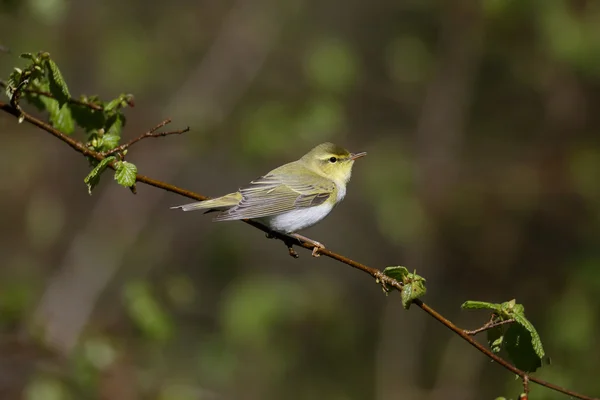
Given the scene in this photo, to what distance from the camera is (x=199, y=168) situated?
9234 mm

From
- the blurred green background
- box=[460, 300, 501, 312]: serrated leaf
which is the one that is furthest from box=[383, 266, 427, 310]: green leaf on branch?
the blurred green background

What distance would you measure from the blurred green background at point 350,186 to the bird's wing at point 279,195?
2.43 m

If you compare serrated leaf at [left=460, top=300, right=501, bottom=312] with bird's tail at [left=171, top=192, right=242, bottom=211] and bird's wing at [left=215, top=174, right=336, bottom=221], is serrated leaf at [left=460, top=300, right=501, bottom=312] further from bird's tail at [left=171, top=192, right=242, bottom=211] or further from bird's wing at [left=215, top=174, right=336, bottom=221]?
bird's tail at [left=171, top=192, right=242, bottom=211]

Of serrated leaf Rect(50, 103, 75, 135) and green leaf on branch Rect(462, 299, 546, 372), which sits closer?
green leaf on branch Rect(462, 299, 546, 372)

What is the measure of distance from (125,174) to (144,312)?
203cm

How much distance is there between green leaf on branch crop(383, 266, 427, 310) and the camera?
2.47 m

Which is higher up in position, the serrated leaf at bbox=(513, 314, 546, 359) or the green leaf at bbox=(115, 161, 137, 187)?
the serrated leaf at bbox=(513, 314, 546, 359)

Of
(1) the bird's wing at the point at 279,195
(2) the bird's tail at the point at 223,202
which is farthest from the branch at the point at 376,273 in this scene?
(2) the bird's tail at the point at 223,202

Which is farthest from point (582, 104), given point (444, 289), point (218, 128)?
point (218, 128)

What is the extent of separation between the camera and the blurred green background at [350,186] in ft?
23.7

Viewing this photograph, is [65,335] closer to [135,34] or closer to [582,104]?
[135,34]

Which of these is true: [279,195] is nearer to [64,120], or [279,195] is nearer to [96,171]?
[64,120]

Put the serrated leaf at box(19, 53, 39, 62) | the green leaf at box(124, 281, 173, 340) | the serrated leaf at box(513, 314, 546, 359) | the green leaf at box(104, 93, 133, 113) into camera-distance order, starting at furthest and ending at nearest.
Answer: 1. the green leaf at box(124, 281, 173, 340)
2. the green leaf at box(104, 93, 133, 113)
3. the serrated leaf at box(513, 314, 546, 359)
4. the serrated leaf at box(19, 53, 39, 62)

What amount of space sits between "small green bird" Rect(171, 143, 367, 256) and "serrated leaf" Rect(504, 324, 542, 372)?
0.94 meters
